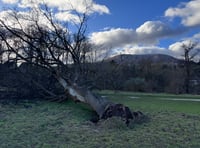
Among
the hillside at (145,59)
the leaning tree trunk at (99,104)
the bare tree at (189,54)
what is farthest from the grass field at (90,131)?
the bare tree at (189,54)

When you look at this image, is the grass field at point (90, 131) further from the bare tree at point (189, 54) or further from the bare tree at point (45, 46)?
the bare tree at point (189, 54)

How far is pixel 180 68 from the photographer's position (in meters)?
30.5

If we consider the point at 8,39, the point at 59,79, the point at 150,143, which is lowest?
the point at 150,143

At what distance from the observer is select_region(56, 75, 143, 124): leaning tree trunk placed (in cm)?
704

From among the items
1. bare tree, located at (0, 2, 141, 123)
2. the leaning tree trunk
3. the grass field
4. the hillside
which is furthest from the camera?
the hillside

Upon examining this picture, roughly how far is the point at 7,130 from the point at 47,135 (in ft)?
3.33

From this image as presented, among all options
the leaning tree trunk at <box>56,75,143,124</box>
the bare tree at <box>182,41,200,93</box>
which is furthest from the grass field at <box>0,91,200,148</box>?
the bare tree at <box>182,41,200,93</box>

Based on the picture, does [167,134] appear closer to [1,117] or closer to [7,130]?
[7,130]

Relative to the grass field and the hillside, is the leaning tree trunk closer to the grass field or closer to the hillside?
the grass field

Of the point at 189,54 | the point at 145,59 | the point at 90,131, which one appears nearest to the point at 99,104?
the point at 90,131

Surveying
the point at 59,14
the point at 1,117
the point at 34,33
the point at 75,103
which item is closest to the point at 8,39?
the point at 34,33

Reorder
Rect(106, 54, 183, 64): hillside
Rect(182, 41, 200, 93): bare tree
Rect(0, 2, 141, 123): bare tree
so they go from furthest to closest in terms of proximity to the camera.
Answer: Rect(182, 41, 200, 93): bare tree → Rect(106, 54, 183, 64): hillside → Rect(0, 2, 141, 123): bare tree

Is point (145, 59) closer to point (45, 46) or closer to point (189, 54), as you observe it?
point (189, 54)

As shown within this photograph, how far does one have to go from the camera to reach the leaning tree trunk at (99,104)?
277 inches
